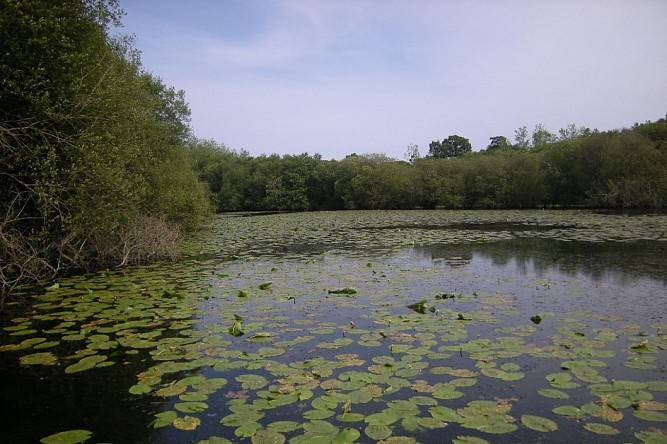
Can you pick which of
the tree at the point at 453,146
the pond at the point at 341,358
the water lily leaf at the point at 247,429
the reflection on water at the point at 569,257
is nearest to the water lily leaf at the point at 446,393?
the pond at the point at 341,358

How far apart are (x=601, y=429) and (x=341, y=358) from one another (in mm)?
2455

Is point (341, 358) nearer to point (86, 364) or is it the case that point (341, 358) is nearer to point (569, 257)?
point (86, 364)

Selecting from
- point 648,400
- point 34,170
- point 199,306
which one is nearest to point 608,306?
point 648,400

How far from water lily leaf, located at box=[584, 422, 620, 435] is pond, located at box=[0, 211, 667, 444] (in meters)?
0.01

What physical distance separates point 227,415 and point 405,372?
1769mm

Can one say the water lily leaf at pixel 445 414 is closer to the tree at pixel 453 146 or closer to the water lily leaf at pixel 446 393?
the water lily leaf at pixel 446 393

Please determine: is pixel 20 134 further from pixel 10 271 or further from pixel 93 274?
pixel 93 274

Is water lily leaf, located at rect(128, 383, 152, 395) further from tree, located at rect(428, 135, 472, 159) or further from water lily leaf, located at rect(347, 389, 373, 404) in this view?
tree, located at rect(428, 135, 472, 159)

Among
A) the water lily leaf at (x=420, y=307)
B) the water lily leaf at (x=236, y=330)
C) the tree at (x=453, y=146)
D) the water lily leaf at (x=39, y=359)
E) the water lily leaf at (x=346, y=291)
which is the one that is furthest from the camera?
the tree at (x=453, y=146)

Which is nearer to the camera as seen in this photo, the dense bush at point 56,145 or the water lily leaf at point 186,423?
the water lily leaf at point 186,423

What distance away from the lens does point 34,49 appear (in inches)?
327

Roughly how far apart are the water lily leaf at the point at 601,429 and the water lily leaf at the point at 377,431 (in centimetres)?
150

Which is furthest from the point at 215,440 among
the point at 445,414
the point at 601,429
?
the point at 601,429

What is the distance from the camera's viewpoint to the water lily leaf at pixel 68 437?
3201mm
